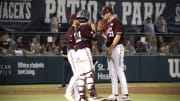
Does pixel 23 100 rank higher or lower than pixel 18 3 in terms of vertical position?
lower

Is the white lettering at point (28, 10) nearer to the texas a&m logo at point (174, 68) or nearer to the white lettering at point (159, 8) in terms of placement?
the white lettering at point (159, 8)

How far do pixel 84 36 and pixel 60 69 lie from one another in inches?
396

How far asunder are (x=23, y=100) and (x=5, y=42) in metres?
7.12

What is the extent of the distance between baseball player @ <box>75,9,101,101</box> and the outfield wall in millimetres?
9567

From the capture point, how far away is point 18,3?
2261 cm

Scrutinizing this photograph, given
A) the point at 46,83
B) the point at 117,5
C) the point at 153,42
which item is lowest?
the point at 46,83

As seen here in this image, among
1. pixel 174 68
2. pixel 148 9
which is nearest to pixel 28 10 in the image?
pixel 148 9

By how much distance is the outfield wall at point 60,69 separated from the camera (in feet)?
70.2

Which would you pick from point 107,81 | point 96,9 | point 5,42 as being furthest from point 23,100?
point 96,9

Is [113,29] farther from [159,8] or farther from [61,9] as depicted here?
[159,8]

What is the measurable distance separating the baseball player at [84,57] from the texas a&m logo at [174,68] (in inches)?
434

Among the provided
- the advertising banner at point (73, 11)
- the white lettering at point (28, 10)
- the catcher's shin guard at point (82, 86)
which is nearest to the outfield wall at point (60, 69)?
the advertising banner at point (73, 11)

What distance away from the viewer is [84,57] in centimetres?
1163

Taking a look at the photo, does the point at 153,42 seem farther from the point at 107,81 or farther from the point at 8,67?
the point at 8,67
